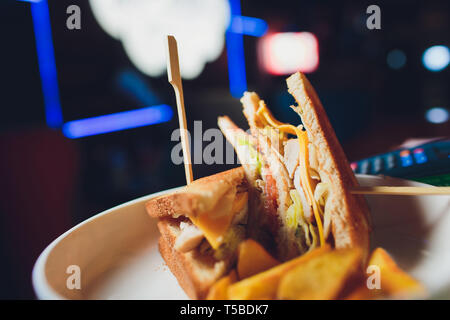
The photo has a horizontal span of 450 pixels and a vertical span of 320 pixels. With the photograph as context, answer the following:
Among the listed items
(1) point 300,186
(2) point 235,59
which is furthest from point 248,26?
(1) point 300,186

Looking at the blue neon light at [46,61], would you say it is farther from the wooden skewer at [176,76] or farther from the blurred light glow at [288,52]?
the blurred light glow at [288,52]

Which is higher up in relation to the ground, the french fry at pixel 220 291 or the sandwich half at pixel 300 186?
the sandwich half at pixel 300 186

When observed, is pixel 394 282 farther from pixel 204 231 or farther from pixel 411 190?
pixel 204 231

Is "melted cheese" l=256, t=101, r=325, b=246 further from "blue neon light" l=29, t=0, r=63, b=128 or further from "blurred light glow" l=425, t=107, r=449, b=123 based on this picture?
"blurred light glow" l=425, t=107, r=449, b=123

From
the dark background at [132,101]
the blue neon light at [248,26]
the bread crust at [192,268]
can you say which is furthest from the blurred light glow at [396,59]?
the bread crust at [192,268]

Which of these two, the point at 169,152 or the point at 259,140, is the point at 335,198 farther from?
the point at 169,152

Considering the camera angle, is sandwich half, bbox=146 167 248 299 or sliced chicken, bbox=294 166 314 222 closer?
sandwich half, bbox=146 167 248 299

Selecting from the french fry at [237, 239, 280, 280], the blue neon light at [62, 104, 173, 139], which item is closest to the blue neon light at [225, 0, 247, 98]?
the blue neon light at [62, 104, 173, 139]
